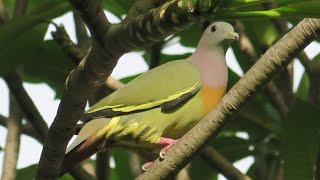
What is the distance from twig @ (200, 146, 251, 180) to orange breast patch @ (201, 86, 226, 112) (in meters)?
0.12

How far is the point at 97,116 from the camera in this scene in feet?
6.43

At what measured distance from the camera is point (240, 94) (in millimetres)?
1500

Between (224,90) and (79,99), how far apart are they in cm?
90

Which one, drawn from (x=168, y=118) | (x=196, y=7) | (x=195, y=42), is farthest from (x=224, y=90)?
(x=196, y=7)

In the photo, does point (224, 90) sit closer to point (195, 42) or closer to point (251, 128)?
point (251, 128)

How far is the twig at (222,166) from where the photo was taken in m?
2.10

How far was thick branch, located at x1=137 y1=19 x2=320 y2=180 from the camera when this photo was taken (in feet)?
4.71

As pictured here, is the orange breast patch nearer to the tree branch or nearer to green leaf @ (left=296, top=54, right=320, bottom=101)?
green leaf @ (left=296, top=54, right=320, bottom=101)

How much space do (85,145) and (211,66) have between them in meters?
0.49

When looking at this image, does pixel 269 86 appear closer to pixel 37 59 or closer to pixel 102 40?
pixel 37 59

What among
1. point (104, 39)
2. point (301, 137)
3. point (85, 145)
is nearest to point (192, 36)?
point (301, 137)

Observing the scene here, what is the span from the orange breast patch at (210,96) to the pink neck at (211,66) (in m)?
0.02

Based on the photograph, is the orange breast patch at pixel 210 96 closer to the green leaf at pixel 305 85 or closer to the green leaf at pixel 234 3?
the green leaf at pixel 305 85

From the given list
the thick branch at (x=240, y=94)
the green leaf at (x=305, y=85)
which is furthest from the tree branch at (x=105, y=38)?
the green leaf at (x=305, y=85)
